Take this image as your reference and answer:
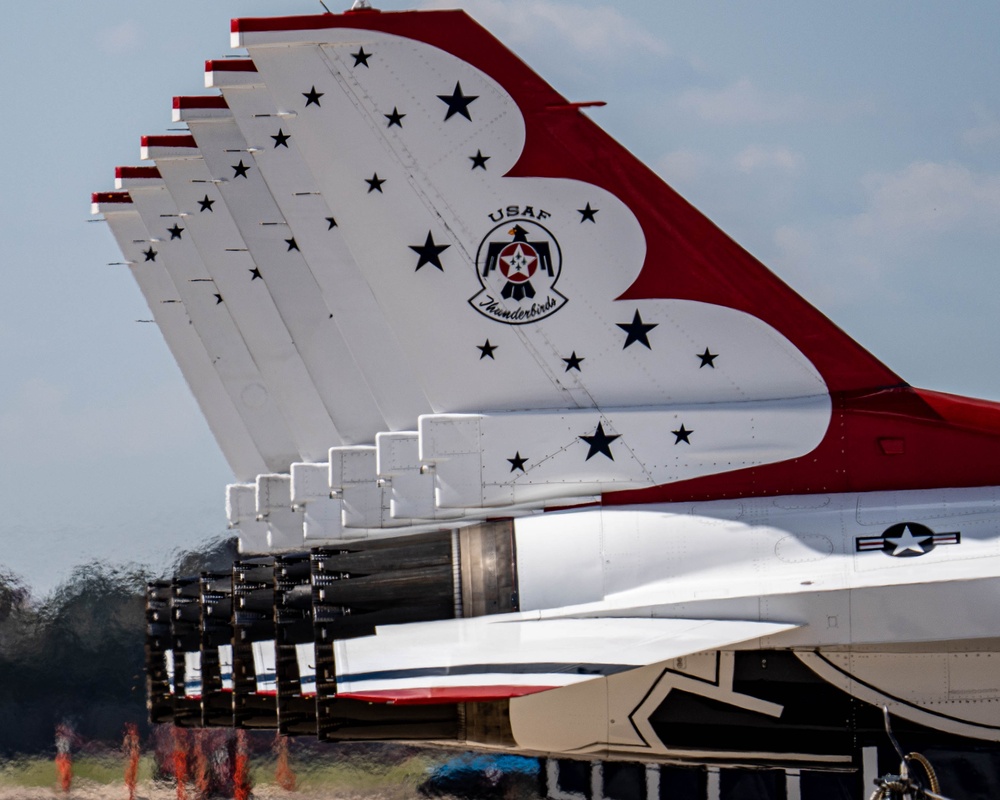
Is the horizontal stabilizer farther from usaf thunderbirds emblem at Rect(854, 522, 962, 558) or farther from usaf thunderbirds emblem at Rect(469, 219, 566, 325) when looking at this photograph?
usaf thunderbirds emblem at Rect(469, 219, 566, 325)

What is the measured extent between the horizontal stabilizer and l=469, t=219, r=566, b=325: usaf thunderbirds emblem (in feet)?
7.34

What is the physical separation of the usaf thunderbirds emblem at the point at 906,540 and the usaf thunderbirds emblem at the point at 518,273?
2764mm

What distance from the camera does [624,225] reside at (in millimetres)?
11828

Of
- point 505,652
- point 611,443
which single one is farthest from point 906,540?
point 505,652

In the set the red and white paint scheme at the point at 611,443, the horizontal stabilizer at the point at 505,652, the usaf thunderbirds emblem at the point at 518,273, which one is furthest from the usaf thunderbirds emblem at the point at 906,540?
the usaf thunderbirds emblem at the point at 518,273

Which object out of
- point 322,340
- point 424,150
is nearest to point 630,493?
point 424,150

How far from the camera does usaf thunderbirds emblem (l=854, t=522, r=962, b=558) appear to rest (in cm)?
1086

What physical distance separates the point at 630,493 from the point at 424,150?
2.89m

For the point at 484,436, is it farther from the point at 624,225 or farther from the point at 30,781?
the point at 30,781

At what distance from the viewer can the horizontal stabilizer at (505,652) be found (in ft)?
34.3

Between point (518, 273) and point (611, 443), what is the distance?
1411mm

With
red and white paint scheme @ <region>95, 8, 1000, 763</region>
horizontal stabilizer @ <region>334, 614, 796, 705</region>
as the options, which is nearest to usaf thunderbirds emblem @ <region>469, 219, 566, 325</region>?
red and white paint scheme @ <region>95, 8, 1000, 763</region>

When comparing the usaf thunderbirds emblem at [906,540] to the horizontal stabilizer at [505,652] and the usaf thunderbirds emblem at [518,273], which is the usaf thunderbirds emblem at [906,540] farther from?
the usaf thunderbirds emblem at [518,273]

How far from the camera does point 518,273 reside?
1186 cm
